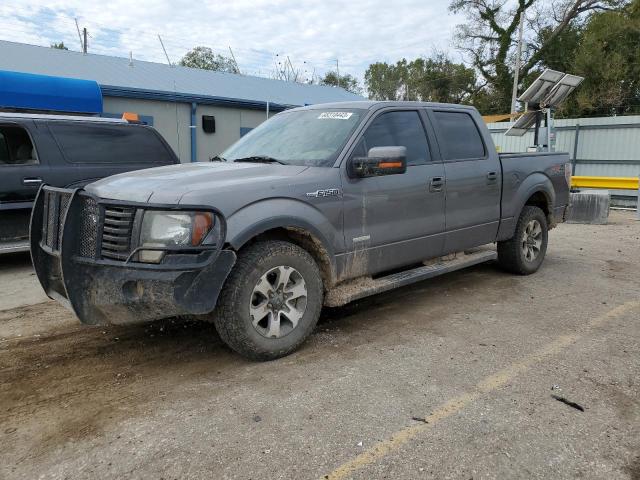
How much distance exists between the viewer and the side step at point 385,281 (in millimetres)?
4086

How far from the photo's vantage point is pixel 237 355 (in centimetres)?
379

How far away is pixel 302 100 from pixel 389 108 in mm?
15436

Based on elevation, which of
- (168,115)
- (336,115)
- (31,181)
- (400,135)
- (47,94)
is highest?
(47,94)

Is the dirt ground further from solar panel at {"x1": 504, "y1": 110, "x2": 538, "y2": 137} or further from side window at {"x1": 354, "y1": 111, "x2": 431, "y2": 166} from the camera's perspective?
solar panel at {"x1": 504, "y1": 110, "x2": 538, "y2": 137}

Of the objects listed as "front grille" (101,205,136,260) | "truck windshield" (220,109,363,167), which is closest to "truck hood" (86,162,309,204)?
"front grille" (101,205,136,260)

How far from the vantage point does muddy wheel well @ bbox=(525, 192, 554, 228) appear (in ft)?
20.5

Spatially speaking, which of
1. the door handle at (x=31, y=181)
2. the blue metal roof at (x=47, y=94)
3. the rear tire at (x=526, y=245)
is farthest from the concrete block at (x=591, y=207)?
the blue metal roof at (x=47, y=94)

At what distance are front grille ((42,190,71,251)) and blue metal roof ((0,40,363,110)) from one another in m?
11.0

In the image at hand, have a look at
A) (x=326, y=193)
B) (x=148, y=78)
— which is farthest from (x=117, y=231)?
(x=148, y=78)

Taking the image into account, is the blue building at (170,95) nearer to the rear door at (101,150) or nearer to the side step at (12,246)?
the rear door at (101,150)

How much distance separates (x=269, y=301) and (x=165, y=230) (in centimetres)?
89

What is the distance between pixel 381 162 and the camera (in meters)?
3.90

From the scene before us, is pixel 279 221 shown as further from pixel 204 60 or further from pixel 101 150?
pixel 204 60

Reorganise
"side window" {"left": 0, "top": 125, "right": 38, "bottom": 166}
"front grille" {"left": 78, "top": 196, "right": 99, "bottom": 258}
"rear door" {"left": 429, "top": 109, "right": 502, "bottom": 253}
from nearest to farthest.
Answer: "front grille" {"left": 78, "top": 196, "right": 99, "bottom": 258} < "rear door" {"left": 429, "top": 109, "right": 502, "bottom": 253} < "side window" {"left": 0, "top": 125, "right": 38, "bottom": 166}
